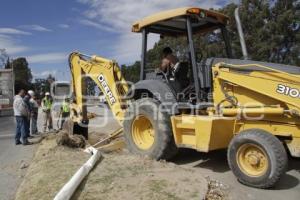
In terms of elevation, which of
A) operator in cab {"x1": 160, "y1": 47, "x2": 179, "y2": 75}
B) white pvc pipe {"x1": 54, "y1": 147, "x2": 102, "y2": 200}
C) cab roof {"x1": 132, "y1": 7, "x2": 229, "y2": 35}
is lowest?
white pvc pipe {"x1": 54, "y1": 147, "x2": 102, "y2": 200}

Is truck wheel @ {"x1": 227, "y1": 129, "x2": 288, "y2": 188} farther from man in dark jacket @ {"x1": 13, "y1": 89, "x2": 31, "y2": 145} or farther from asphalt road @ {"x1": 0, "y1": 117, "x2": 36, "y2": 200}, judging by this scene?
man in dark jacket @ {"x1": 13, "y1": 89, "x2": 31, "y2": 145}

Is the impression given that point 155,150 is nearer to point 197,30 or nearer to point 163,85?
point 163,85

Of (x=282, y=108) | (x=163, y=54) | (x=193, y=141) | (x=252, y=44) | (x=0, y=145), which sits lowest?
(x=0, y=145)

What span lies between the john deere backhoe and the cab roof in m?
0.02

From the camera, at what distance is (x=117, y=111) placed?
10.1 metres

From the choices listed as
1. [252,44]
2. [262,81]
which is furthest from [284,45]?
[262,81]

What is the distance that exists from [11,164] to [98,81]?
110 inches

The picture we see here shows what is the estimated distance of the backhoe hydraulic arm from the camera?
10.2 meters

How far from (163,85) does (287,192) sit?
3177 mm

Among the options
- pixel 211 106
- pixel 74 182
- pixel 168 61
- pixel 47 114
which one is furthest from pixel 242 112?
pixel 47 114

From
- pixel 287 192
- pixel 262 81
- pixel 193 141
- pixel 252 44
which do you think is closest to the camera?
pixel 287 192

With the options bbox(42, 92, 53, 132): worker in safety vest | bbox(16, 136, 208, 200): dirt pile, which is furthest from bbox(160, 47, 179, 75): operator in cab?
bbox(42, 92, 53, 132): worker in safety vest

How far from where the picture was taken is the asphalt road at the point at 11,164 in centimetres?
712

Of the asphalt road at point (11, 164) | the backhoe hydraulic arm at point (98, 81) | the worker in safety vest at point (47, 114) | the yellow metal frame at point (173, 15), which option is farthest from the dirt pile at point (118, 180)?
the worker in safety vest at point (47, 114)
